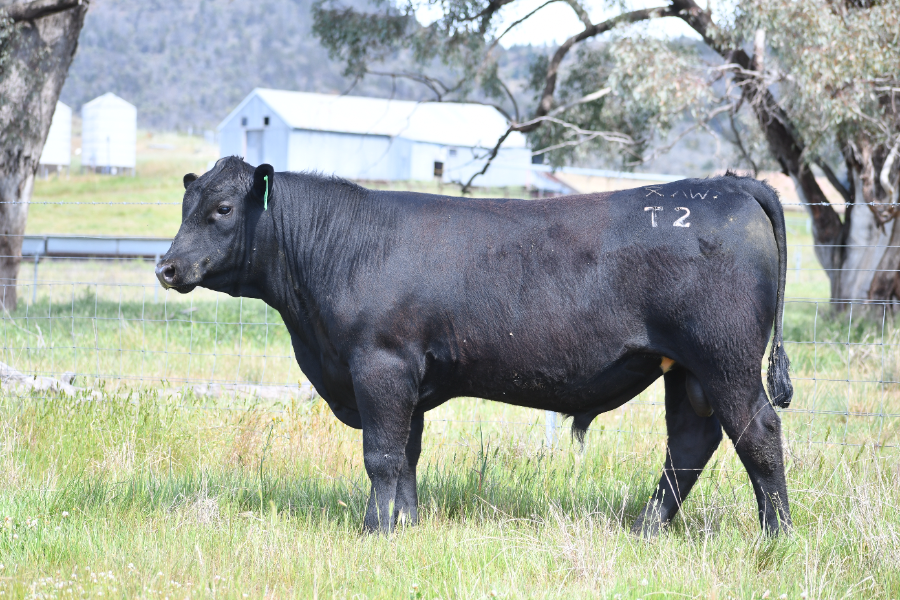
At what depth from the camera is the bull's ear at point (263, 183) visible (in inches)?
167

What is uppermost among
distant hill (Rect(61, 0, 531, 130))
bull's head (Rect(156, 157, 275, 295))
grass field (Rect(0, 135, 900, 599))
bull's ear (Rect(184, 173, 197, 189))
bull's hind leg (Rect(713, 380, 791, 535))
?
distant hill (Rect(61, 0, 531, 130))

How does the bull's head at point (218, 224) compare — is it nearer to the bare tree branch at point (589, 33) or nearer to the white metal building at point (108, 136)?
the bare tree branch at point (589, 33)

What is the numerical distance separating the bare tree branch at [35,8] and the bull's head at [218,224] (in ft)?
28.3

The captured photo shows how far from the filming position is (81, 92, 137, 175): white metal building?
5559cm

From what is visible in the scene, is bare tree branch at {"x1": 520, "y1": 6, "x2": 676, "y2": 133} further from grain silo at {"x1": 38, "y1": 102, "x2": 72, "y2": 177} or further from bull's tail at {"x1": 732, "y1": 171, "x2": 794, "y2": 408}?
grain silo at {"x1": 38, "y1": 102, "x2": 72, "y2": 177}

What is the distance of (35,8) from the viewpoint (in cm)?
1145

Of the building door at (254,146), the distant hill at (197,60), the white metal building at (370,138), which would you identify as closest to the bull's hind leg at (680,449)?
the white metal building at (370,138)

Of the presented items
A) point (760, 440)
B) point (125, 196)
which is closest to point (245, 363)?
point (760, 440)

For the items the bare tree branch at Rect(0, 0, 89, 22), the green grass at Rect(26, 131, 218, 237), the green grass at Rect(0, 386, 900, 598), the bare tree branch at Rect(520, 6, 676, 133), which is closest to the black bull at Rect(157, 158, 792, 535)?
the green grass at Rect(0, 386, 900, 598)

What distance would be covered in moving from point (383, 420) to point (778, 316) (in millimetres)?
1992

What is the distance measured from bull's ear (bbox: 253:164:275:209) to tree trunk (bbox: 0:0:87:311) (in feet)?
29.6

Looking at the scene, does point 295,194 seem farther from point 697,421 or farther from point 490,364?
point 697,421

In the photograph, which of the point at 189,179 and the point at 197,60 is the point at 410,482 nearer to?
the point at 189,179

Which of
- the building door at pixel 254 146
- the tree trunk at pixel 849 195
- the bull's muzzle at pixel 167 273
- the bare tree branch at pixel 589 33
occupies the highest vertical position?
the building door at pixel 254 146
